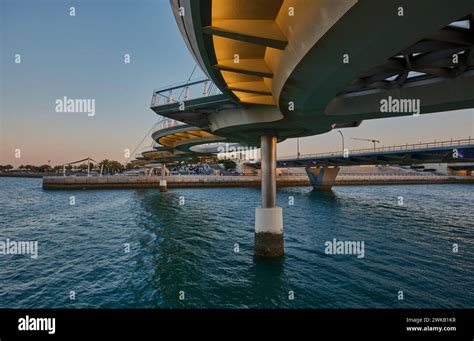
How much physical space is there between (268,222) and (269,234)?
0.72 metres

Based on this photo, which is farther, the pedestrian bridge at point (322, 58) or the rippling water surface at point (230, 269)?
the rippling water surface at point (230, 269)

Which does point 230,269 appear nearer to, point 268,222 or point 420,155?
point 268,222

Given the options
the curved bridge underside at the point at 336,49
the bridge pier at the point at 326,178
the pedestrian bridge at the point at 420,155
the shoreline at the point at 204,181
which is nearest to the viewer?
the curved bridge underside at the point at 336,49

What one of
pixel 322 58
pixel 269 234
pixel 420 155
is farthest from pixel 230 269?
pixel 420 155

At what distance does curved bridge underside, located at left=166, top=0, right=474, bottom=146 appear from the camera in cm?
471

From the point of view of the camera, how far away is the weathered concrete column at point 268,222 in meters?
14.7

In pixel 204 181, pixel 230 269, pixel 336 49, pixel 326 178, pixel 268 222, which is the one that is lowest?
pixel 230 269

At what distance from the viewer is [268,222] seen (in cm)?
1517

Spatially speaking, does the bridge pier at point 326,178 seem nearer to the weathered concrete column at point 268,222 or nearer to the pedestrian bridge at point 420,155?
the pedestrian bridge at point 420,155

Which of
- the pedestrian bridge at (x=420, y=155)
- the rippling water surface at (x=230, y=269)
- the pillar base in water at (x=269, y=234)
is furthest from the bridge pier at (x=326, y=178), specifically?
the pillar base in water at (x=269, y=234)

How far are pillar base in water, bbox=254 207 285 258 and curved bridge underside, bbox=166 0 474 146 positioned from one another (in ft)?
20.6
